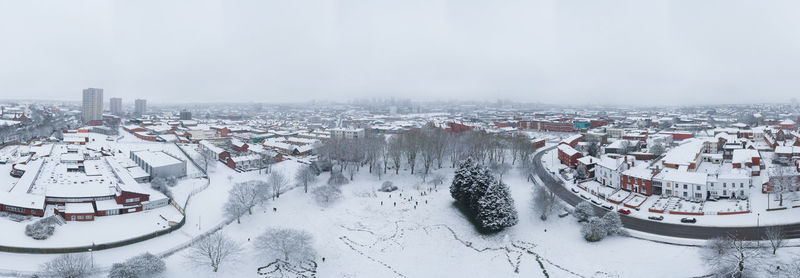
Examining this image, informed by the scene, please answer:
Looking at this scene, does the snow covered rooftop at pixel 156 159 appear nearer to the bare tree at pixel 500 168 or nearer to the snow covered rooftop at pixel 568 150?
the bare tree at pixel 500 168

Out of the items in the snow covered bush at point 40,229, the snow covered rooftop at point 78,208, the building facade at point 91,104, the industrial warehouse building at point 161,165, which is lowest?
the snow covered bush at point 40,229

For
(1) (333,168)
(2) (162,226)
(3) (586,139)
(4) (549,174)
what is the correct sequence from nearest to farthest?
(2) (162,226)
(4) (549,174)
(1) (333,168)
(3) (586,139)

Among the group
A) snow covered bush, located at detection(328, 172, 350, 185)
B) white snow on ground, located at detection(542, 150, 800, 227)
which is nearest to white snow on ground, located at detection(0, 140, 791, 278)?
snow covered bush, located at detection(328, 172, 350, 185)

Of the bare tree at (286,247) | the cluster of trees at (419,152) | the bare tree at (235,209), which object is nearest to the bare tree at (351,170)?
Result: the cluster of trees at (419,152)

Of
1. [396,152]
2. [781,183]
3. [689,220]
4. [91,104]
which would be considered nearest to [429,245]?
[689,220]

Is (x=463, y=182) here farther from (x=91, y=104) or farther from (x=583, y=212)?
(x=91, y=104)

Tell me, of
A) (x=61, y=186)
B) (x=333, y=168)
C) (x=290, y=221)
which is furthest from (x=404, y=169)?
(x=61, y=186)

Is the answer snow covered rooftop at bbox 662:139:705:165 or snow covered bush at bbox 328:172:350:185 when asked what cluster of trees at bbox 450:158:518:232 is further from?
snow covered rooftop at bbox 662:139:705:165

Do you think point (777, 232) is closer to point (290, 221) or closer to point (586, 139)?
point (290, 221)
